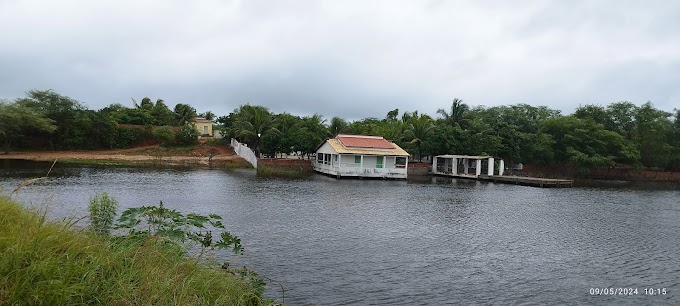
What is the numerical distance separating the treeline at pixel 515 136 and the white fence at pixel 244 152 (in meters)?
0.95

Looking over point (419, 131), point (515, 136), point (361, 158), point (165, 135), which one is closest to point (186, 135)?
point (165, 135)

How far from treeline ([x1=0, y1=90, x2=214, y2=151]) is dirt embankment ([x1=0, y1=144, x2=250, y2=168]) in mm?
1460

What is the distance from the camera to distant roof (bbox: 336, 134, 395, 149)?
41.8 meters

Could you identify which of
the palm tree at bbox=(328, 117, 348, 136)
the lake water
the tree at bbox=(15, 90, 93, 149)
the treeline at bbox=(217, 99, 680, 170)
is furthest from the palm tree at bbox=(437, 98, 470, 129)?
the tree at bbox=(15, 90, 93, 149)

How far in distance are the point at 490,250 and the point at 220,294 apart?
10.6 m

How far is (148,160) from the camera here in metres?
43.7

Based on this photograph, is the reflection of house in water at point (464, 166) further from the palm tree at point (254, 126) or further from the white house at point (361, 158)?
the palm tree at point (254, 126)

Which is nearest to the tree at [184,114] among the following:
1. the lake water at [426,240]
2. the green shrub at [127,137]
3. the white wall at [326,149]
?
the green shrub at [127,137]

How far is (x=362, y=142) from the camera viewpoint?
4284 centimetres

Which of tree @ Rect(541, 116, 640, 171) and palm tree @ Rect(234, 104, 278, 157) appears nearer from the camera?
palm tree @ Rect(234, 104, 278, 157)

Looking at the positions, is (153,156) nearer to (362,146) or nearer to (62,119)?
(62,119)

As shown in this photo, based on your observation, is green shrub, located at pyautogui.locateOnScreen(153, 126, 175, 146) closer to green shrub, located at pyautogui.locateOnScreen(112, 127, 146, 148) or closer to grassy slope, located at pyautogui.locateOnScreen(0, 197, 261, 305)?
green shrub, located at pyautogui.locateOnScreen(112, 127, 146, 148)

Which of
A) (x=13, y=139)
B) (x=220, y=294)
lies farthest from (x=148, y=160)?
(x=220, y=294)

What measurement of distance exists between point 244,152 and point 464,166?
76.2 feet
